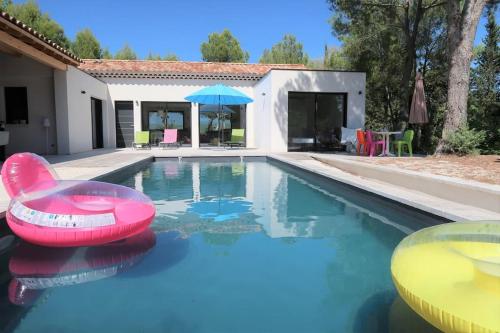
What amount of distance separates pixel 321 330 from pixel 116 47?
34624 mm

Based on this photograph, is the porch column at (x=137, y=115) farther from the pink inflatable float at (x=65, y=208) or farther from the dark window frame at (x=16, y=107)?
the pink inflatable float at (x=65, y=208)

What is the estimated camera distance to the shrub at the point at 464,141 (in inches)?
358

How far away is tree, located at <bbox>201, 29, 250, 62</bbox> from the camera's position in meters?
31.9

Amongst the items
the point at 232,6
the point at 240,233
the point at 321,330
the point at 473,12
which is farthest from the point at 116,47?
the point at 321,330

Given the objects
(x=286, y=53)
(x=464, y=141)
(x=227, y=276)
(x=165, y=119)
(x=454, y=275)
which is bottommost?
(x=227, y=276)

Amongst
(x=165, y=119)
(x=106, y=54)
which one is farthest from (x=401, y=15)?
(x=106, y=54)

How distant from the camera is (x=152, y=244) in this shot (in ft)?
12.9

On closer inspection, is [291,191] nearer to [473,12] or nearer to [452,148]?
[452,148]

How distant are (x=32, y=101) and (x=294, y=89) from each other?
862 centimetres

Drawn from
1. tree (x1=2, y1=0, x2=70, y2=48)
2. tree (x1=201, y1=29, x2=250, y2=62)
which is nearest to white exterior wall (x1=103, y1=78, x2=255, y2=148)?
tree (x1=2, y1=0, x2=70, y2=48)

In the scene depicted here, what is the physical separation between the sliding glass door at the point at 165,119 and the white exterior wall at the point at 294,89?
5228 millimetres

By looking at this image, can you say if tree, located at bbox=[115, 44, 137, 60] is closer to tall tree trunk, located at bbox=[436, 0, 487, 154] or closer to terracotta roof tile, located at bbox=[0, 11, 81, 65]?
terracotta roof tile, located at bbox=[0, 11, 81, 65]

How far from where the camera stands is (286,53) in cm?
3397

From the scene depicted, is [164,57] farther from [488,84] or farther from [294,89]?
[488,84]
